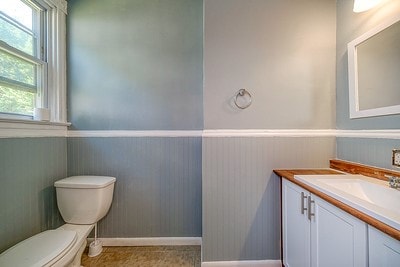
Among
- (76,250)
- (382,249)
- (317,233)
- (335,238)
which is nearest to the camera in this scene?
(382,249)

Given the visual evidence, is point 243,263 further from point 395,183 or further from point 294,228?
point 395,183

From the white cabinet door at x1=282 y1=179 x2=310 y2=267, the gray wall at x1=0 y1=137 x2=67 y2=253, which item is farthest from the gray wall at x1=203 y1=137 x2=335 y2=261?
the gray wall at x1=0 y1=137 x2=67 y2=253

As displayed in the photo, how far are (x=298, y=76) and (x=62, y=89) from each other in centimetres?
221

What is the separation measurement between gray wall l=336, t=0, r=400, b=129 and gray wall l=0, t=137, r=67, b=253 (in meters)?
2.51

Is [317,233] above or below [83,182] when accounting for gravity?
below

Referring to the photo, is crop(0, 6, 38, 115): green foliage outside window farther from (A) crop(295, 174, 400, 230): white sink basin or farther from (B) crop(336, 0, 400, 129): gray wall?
(B) crop(336, 0, 400, 129): gray wall

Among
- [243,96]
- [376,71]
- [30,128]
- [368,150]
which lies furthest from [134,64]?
[368,150]

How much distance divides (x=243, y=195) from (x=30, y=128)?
179 centimetres

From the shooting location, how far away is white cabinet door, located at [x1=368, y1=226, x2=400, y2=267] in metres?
0.65

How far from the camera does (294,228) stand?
4.43 ft

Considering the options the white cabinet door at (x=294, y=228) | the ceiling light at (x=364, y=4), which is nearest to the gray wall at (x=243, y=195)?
the white cabinet door at (x=294, y=228)

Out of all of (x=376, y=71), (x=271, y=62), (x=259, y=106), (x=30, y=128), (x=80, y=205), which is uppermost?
(x=271, y=62)

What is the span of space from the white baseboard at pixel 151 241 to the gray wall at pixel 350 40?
1.74 metres

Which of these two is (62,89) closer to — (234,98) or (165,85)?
(165,85)
